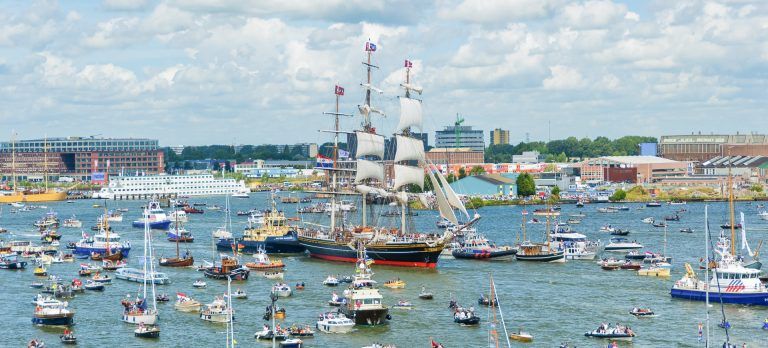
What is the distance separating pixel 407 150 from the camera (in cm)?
10594

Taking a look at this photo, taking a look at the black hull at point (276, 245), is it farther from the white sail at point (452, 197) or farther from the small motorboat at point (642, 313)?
the small motorboat at point (642, 313)

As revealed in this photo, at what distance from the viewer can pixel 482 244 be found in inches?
3905

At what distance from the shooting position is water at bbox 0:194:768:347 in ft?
198

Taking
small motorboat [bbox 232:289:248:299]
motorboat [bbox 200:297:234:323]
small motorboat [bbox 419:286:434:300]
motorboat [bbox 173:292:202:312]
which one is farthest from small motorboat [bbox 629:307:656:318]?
motorboat [bbox 173:292:202:312]

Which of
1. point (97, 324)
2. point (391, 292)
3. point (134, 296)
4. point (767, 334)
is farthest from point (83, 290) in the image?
point (767, 334)

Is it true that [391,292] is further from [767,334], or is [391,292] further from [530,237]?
[530,237]

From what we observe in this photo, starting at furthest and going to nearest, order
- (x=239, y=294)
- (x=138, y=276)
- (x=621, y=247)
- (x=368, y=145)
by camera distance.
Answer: (x=368, y=145), (x=621, y=247), (x=138, y=276), (x=239, y=294)

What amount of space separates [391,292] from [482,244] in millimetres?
23531

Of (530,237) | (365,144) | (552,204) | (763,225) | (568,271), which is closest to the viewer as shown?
(568,271)

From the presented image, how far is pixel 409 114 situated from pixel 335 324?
47.6m

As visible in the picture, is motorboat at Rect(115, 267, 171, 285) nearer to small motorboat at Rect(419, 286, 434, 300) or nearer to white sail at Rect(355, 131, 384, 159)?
small motorboat at Rect(419, 286, 434, 300)

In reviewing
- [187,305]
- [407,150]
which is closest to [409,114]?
[407,150]

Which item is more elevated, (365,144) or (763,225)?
(365,144)

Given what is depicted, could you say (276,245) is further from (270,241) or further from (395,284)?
(395,284)
